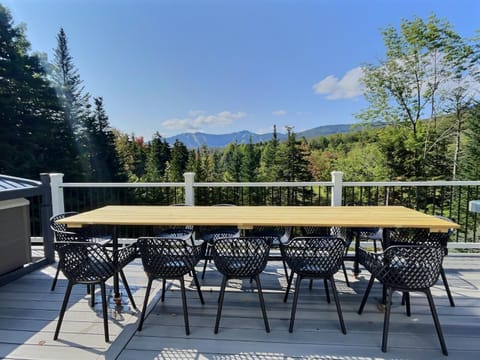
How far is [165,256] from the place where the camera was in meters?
2.25

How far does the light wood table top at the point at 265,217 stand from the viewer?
2.36 metres

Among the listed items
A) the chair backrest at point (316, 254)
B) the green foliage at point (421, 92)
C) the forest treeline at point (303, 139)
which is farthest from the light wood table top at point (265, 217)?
the green foliage at point (421, 92)

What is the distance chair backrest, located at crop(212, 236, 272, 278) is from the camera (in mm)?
2209

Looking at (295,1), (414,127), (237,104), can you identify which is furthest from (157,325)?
(237,104)

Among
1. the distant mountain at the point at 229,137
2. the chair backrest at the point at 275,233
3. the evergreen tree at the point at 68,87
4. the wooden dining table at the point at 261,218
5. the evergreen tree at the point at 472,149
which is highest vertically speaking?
the evergreen tree at the point at 68,87

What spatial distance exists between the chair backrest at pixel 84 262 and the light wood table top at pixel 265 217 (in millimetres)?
291

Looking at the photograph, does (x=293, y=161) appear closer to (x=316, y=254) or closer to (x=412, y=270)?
(x=316, y=254)

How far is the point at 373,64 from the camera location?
51.0 feet

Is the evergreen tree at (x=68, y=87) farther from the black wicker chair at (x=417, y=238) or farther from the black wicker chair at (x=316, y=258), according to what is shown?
the black wicker chair at (x=417, y=238)

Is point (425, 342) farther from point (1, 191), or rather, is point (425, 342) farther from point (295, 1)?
point (295, 1)

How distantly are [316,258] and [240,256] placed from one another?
0.58 metres

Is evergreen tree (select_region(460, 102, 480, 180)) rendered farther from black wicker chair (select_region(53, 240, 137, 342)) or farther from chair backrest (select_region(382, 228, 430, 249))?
black wicker chair (select_region(53, 240, 137, 342))

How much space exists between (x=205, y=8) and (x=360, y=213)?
1074 cm

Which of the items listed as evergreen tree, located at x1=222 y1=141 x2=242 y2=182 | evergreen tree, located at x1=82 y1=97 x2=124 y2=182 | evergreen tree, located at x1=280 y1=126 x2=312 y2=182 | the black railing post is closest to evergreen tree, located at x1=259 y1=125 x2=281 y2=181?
evergreen tree, located at x1=280 y1=126 x2=312 y2=182
